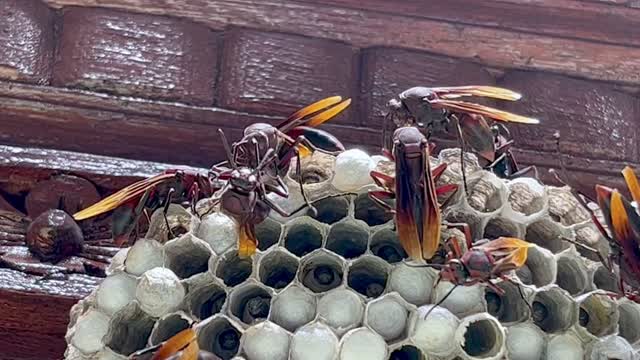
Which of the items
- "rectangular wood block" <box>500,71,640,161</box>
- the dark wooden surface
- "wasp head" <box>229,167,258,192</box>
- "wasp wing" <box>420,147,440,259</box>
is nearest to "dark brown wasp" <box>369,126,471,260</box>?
"wasp wing" <box>420,147,440,259</box>

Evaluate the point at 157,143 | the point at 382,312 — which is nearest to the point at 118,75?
the point at 157,143

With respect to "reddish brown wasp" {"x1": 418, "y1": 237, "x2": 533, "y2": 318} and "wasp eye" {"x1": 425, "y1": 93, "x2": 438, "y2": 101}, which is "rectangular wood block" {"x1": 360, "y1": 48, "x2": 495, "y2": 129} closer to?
"wasp eye" {"x1": 425, "y1": 93, "x2": 438, "y2": 101}

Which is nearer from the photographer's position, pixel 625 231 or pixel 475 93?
pixel 625 231

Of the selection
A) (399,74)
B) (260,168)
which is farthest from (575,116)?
(260,168)

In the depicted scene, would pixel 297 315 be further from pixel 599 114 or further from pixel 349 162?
pixel 599 114

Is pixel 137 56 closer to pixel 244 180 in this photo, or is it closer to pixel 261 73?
pixel 261 73
